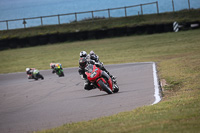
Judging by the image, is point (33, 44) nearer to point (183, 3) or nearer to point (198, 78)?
point (183, 3)

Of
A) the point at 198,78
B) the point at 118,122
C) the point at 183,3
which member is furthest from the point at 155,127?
the point at 183,3

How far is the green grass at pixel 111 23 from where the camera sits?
39.4m

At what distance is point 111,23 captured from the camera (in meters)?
Result: 42.7

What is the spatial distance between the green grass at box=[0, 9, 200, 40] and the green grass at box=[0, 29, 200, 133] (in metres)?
2.68

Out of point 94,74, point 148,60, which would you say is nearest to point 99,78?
point 94,74

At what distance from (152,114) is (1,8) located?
50652mm

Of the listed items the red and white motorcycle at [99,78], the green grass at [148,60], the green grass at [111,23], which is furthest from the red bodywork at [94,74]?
the green grass at [111,23]

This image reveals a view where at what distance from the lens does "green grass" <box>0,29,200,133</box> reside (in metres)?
6.23

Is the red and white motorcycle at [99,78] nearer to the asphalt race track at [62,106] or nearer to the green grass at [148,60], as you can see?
the asphalt race track at [62,106]

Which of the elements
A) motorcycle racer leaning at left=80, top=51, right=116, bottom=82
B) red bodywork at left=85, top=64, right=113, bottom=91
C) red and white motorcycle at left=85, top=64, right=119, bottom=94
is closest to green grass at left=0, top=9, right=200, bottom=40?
motorcycle racer leaning at left=80, top=51, right=116, bottom=82

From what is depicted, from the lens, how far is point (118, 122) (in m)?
6.68

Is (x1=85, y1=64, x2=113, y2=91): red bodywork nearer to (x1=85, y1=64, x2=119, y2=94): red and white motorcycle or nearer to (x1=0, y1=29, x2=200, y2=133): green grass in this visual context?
(x1=85, y1=64, x2=119, y2=94): red and white motorcycle

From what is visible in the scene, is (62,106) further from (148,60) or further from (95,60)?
(148,60)

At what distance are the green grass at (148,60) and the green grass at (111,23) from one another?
268cm
